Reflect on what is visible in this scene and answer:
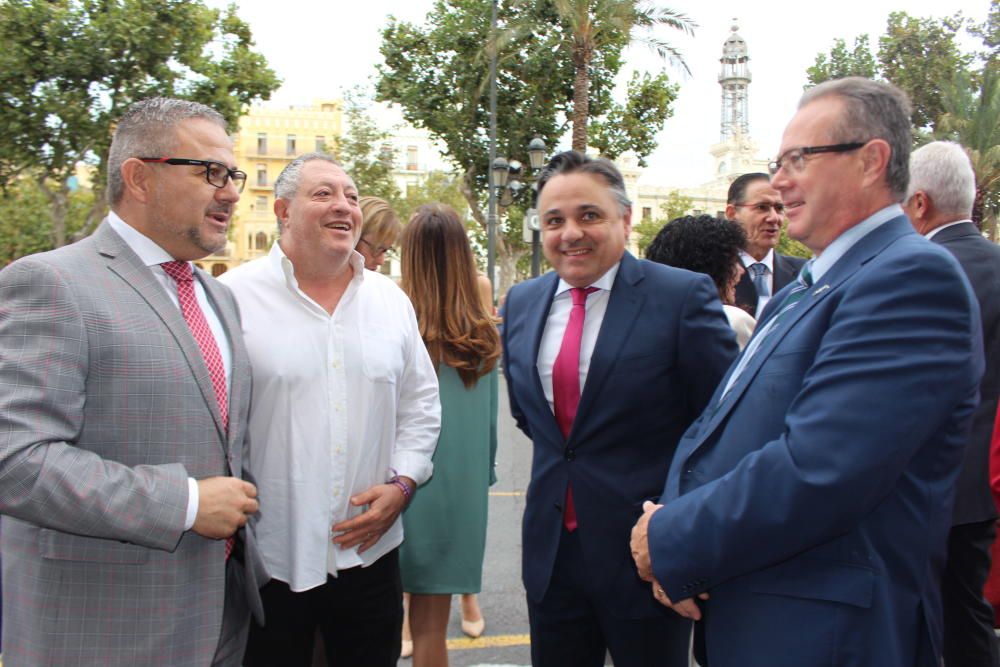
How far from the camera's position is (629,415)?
7.79 ft

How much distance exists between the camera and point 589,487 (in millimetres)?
2387

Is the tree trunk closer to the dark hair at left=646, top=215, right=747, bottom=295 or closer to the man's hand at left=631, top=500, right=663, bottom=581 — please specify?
the dark hair at left=646, top=215, right=747, bottom=295

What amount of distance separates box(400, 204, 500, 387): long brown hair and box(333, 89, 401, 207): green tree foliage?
24.6m

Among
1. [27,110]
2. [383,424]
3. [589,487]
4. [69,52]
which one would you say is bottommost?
[589,487]

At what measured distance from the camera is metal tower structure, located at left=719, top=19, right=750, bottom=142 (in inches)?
5098

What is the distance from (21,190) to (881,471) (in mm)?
36614

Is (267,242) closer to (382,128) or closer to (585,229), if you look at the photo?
(382,128)

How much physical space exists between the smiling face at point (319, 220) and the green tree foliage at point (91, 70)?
16.6 m

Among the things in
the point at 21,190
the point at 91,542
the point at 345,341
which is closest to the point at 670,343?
the point at 345,341

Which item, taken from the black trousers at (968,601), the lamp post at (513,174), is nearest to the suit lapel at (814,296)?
the black trousers at (968,601)

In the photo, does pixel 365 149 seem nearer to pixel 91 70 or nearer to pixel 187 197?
pixel 91 70

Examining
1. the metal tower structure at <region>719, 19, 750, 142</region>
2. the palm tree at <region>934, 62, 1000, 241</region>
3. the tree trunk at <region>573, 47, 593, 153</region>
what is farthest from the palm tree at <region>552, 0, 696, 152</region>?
the metal tower structure at <region>719, 19, 750, 142</region>

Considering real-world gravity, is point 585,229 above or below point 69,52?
below

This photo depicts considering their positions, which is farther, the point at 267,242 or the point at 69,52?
the point at 267,242
